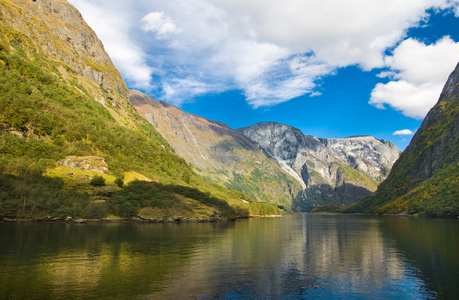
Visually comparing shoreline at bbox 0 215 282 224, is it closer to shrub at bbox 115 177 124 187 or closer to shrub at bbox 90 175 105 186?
shrub at bbox 90 175 105 186

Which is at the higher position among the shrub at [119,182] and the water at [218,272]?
the shrub at [119,182]

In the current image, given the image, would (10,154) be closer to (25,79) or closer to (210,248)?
(25,79)

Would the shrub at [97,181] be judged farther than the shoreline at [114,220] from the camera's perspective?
Yes

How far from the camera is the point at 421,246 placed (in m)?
65.9

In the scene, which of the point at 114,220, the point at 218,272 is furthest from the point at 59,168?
the point at 218,272

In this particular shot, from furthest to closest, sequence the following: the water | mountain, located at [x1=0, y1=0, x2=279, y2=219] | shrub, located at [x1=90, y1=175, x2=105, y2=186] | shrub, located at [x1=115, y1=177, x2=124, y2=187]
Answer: shrub, located at [x1=115, y1=177, x2=124, y2=187] < shrub, located at [x1=90, y1=175, x2=105, y2=186] < mountain, located at [x1=0, y1=0, x2=279, y2=219] < the water

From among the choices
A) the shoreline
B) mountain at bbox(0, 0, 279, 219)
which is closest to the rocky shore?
the shoreline

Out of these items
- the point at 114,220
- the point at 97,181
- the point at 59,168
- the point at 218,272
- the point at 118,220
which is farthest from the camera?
the point at 59,168

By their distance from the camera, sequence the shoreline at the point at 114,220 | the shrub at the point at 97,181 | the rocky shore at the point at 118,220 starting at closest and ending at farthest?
the rocky shore at the point at 118,220 < the shoreline at the point at 114,220 < the shrub at the point at 97,181

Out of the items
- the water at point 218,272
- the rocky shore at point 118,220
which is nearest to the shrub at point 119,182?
the rocky shore at point 118,220

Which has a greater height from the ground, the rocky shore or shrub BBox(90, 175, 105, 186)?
shrub BBox(90, 175, 105, 186)

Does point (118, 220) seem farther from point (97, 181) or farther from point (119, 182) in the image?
point (119, 182)

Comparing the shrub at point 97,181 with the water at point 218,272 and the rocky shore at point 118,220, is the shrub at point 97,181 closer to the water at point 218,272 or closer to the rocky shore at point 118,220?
the rocky shore at point 118,220

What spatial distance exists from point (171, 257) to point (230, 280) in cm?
1756
